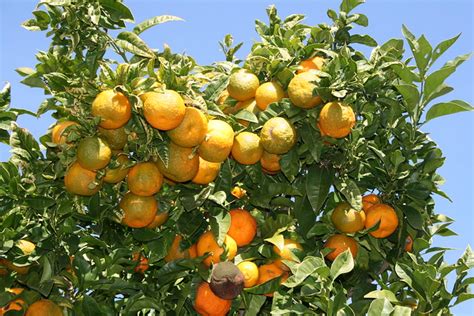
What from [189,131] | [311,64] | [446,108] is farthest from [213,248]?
[446,108]

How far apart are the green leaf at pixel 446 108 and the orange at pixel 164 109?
4.70 ft

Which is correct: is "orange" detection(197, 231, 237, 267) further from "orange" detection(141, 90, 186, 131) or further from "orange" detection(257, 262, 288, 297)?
"orange" detection(141, 90, 186, 131)

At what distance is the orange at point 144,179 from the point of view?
352cm

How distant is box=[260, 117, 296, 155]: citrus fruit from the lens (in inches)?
147

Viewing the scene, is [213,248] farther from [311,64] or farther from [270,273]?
[311,64]

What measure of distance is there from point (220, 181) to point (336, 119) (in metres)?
0.70

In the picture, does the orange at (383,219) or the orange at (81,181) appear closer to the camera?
the orange at (81,181)

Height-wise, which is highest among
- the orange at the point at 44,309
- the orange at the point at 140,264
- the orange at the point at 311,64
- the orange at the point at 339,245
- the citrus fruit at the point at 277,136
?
the orange at the point at 311,64

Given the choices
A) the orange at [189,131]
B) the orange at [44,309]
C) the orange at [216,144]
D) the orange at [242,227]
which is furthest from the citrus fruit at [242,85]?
the orange at [44,309]

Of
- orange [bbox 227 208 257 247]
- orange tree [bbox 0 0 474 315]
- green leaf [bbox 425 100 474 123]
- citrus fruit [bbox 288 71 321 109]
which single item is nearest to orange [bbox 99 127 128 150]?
orange tree [bbox 0 0 474 315]

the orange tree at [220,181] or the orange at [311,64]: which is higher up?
the orange at [311,64]

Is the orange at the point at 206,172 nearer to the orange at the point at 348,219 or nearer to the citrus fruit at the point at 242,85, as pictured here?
the citrus fruit at the point at 242,85

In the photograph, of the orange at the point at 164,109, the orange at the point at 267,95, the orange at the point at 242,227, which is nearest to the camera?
the orange at the point at 164,109

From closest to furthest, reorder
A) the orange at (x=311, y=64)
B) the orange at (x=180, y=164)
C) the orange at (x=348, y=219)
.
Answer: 1. the orange at (x=180, y=164)
2. the orange at (x=348, y=219)
3. the orange at (x=311, y=64)
